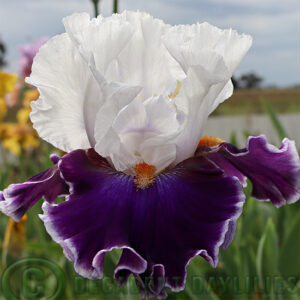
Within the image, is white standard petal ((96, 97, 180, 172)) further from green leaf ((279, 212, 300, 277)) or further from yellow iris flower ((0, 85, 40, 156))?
yellow iris flower ((0, 85, 40, 156))

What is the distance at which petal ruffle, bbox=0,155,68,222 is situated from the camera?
84cm

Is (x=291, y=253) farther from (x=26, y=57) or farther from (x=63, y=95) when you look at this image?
(x=26, y=57)

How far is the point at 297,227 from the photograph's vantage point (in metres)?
1.65

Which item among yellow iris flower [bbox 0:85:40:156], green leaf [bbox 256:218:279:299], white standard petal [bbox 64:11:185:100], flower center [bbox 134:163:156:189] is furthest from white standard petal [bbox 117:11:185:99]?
yellow iris flower [bbox 0:85:40:156]

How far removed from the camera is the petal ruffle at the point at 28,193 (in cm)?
84

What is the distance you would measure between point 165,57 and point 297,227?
107 cm

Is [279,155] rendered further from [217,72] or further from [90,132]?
[90,132]

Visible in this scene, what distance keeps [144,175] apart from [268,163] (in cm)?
25

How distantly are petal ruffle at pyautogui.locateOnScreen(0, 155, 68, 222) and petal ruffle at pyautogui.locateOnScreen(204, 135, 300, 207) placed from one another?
0.31 metres

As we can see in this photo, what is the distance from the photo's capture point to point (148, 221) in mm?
748

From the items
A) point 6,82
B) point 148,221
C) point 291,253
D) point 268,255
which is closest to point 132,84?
point 148,221

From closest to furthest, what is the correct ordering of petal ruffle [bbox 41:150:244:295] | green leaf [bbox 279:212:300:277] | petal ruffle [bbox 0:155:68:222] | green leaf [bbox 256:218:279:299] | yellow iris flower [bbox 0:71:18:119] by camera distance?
petal ruffle [bbox 41:150:244:295] → petal ruffle [bbox 0:155:68:222] → green leaf [bbox 256:218:279:299] → green leaf [bbox 279:212:300:277] → yellow iris flower [bbox 0:71:18:119]

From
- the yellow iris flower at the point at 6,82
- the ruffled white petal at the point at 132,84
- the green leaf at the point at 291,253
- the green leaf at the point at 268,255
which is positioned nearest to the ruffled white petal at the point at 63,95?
the ruffled white petal at the point at 132,84

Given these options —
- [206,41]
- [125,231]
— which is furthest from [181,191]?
[206,41]
